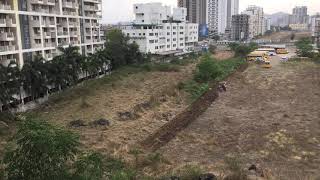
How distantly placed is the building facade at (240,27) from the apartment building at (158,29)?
49299mm

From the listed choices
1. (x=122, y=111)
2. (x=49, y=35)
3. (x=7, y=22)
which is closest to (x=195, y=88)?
(x=122, y=111)

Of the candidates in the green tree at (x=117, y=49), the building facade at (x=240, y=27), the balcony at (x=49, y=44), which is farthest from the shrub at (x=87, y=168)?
the building facade at (x=240, y=27)

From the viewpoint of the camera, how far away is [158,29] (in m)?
69.9

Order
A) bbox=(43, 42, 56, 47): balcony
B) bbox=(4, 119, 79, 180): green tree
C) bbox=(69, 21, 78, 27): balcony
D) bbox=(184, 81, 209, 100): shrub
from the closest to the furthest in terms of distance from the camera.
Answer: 1. bbox=(4, 119, 79, 180): green tree
2. bbox=(184, 81, 209, 100): shrub
3. bbox=(43, 42, 56, 47): balcony
4. bbox=(69, 21, 78, 27): balcony

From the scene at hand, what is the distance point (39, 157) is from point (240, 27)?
12942 cm

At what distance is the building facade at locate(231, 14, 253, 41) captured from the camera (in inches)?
5118

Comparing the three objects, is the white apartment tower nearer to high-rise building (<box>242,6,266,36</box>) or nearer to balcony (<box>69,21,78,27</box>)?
high-rise building (<box>242,6,266,36</box>)

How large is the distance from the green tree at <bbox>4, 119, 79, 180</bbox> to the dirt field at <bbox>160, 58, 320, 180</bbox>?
34.0 feet

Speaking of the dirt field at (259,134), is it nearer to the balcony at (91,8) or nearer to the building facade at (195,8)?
the balcony at (91,8)

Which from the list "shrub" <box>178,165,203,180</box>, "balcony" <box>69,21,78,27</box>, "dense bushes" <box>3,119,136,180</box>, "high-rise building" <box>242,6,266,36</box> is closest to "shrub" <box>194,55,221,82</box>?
"balcony" <box>69,21,78,27</box>

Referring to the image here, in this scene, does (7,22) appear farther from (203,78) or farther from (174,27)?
(174,27)

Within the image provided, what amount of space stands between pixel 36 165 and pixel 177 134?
16399 millimetres

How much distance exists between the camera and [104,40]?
5619 centimetres

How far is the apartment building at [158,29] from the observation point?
221ft
